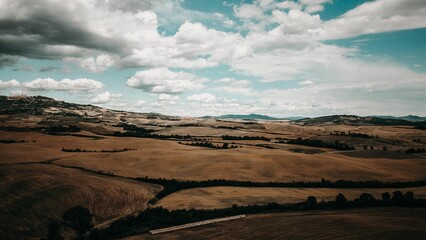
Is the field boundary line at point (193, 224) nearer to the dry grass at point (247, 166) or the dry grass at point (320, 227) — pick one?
the dry grass at point (320, 227)

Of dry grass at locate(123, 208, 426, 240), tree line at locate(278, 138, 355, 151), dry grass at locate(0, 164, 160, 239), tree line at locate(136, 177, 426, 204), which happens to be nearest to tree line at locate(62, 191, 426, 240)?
dry grass at locate(123, 208, 426, 240)

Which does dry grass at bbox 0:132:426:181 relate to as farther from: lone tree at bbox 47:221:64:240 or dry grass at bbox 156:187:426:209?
lone tree at bbox 47:221:64:240

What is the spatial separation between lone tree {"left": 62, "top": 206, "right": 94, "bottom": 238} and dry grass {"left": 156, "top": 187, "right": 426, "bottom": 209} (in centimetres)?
1474

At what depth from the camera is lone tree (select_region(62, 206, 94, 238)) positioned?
188 ft

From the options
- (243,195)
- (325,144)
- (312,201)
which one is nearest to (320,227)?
(312,201)

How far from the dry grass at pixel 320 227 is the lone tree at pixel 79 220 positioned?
27.2ft

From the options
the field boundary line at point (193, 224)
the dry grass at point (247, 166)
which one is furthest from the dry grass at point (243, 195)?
the dry grass at point (247, 166)

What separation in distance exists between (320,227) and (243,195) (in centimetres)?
2317

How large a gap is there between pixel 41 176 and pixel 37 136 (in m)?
85.4

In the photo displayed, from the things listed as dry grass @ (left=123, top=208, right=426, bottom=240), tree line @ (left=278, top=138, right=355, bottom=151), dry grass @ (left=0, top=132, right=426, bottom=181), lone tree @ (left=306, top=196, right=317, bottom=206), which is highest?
tree line @ (left=278, top=138, right=355, bottom=151)

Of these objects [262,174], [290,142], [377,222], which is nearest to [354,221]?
[377,222]

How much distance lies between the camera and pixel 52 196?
70.2 m

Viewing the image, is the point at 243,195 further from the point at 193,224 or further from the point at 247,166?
the point at 247,166

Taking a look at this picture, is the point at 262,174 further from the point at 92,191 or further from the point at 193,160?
the point at 92,191
